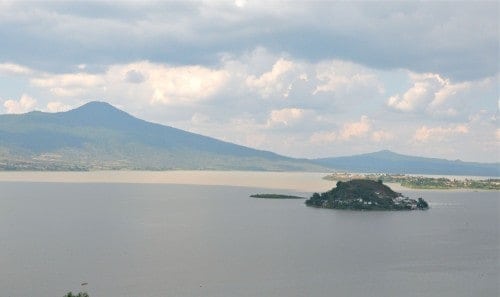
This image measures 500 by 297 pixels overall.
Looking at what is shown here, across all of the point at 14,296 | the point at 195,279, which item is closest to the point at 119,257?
the point at 195,279

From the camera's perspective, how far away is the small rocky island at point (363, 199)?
178 m

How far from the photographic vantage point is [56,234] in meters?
112

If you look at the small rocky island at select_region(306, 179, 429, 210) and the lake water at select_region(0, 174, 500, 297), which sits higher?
the small rocky island at select_region(306, 179, 429, 210)

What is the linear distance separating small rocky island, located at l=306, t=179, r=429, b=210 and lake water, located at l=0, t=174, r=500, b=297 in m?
14.6

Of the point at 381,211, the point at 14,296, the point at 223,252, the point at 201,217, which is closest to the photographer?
the point at 14,296

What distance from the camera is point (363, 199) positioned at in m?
180

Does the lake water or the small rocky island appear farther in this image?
the small rocky island

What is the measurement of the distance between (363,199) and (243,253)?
300 ft

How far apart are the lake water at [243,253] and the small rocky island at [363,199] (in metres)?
14.6

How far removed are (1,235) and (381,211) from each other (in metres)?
105

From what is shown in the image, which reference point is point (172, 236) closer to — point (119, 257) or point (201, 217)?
point (119, 257)

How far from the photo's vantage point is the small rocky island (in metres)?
178

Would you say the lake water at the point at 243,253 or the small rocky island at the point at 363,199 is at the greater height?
the small rocky island at the point at 363,199

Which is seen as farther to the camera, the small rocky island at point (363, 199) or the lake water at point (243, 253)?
the small rocky island at point (363, 199)
